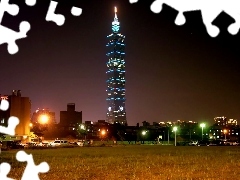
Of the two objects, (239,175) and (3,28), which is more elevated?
(3,28)

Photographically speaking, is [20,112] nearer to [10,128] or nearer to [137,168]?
[137,168]

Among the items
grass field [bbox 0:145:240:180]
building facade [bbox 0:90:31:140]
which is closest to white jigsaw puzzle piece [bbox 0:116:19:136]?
grass field [bbox 0:145:240:180]

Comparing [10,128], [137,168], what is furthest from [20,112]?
[10,128]

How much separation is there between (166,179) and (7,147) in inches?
1473

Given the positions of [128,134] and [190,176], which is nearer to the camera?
[190,176]

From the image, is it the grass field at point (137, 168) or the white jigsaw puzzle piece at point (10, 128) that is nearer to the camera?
the white jigsaw puzzle piece at point (10, 128)

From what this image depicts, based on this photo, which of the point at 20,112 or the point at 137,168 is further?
the point at 20,112

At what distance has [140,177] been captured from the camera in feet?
49.1

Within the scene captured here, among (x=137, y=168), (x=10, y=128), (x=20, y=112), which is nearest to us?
(x=10, y=128)

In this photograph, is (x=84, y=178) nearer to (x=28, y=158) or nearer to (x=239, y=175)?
(x=239, y=175)

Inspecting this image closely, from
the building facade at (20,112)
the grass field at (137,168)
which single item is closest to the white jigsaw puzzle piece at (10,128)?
the grass field at (137,168)

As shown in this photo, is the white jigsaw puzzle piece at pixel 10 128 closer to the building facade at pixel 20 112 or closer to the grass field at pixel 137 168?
the grass field at pixel 137 168

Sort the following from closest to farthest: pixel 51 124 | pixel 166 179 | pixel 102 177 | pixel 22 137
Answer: pixel 166 179 → pixel 102 177 → pixel 22 137 → pixel 51 124

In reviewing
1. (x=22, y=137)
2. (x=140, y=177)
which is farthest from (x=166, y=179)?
(x=22, y=137)
